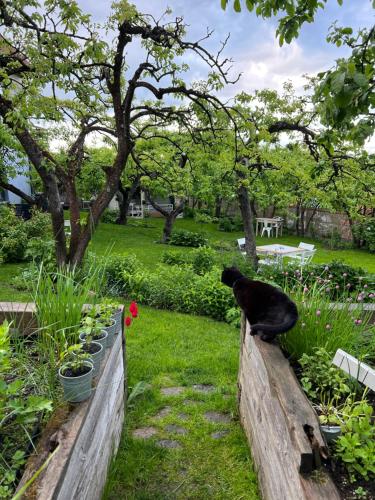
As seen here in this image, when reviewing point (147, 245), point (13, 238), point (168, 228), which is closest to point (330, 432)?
point (13, 238)

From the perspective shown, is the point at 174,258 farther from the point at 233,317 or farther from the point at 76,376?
the point at 76,376

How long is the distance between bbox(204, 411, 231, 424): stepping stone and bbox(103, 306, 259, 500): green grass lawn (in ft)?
0.12

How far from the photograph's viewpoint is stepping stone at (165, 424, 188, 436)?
2641 millimetres

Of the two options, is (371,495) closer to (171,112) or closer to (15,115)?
(15,115)

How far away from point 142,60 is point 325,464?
16.4 ft

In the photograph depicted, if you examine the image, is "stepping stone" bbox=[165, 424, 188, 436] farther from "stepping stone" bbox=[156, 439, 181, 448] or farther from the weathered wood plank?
the weathered wood plank

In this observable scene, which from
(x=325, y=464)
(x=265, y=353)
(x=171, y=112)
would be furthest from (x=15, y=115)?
(x=325, y=464)

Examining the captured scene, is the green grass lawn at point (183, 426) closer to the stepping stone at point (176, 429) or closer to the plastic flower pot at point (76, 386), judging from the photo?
the stepping stone at point (176, 429)

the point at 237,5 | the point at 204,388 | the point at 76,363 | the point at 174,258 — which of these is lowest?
the point at 204,388

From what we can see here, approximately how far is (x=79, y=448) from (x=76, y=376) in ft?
0.97

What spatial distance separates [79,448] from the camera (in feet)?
4.19

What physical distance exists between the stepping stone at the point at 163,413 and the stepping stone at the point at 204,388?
42cm

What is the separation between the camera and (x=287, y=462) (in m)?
1.42

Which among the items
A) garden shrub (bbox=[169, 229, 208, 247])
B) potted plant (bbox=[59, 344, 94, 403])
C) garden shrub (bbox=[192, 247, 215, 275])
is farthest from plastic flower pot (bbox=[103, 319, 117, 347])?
garden shrub (bbox=[169, 229, 208, 247])
